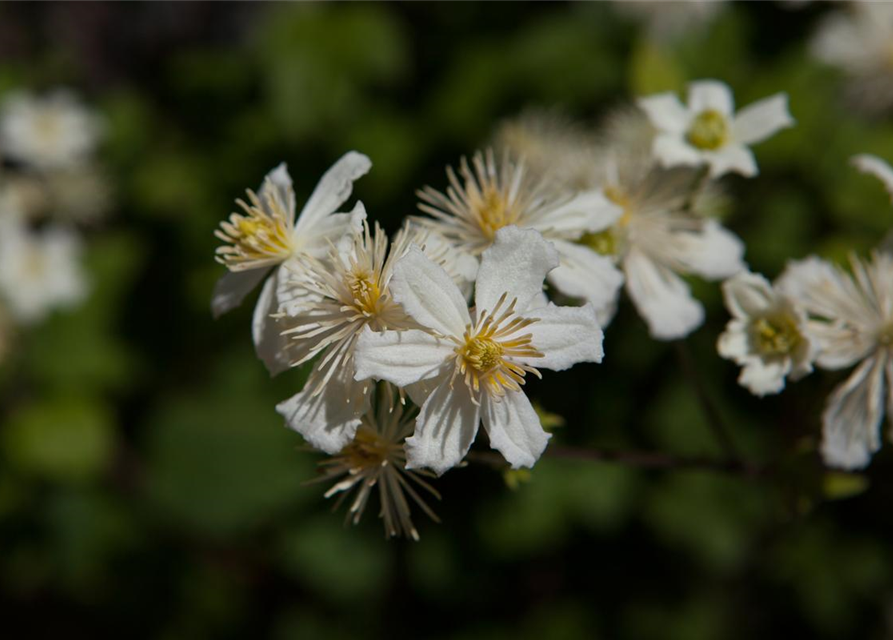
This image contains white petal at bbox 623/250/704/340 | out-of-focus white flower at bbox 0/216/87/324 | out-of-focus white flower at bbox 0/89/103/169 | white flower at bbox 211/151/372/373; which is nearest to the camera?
white flower at bbox 211/151/372/373

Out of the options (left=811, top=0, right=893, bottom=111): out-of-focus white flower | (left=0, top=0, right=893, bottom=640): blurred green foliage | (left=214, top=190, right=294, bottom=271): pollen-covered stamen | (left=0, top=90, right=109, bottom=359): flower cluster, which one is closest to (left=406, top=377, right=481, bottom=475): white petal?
(left=214, top=190, right=294, bottom=271): pollen-covered stamen

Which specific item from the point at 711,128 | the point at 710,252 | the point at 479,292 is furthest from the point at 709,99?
the point at 479,292

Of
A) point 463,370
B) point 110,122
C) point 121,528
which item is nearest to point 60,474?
point 121,528

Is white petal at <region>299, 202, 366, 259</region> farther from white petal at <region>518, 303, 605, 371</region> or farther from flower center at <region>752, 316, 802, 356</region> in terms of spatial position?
flower center at <region>752, 316, 802, 356</region>

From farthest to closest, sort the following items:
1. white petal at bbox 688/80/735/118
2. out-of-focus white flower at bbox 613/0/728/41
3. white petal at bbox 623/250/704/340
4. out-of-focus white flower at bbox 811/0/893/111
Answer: out-of-focus white flower at bbox 613/0/728/41, out-of-focus white flower at bbox 811/0/893/111, white petal at bbox 688/80/735/118, white petal at bbox 623/250/704/340

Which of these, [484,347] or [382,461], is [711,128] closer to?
[484,347]

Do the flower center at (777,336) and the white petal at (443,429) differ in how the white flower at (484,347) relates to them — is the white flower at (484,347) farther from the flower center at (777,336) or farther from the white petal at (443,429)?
the flower center at (777,336)

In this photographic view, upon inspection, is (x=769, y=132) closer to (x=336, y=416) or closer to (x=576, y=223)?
(x=576, y=223)
